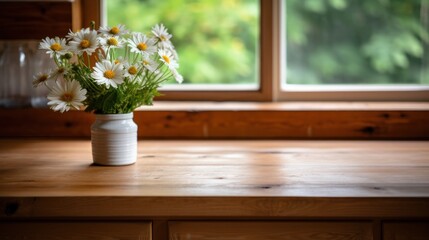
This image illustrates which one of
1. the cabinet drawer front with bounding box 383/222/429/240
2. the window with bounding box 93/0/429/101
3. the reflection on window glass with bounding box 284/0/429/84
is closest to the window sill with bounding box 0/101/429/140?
the window with bounding box 93/0/429/101

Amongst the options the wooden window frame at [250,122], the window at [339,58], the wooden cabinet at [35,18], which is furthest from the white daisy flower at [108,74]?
the window at [339,58]

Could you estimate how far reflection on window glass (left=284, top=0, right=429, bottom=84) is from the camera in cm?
220

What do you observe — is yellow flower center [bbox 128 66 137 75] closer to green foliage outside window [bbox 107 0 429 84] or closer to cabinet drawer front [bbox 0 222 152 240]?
cabinet drawer front [bbox 0 222 152 240]

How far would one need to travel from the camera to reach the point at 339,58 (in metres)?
2.21

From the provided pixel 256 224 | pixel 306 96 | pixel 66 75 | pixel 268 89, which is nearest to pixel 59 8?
pixel 66 75

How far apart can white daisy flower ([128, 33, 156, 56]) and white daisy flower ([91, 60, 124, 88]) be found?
0.08 meters

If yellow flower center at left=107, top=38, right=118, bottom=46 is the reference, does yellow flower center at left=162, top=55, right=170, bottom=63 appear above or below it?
below

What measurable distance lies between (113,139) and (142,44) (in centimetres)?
27

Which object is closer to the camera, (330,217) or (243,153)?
(330,217)

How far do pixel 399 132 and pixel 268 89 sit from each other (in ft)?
1.66

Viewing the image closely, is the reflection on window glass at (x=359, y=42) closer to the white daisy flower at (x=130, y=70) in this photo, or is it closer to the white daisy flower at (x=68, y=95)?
the white daisy flower at (x=130, y=70)

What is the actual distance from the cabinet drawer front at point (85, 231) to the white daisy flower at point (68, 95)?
1.01ft

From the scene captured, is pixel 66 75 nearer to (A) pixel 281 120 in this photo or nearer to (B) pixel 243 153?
(B) pixel 243 153

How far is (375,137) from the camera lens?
1.91 m
